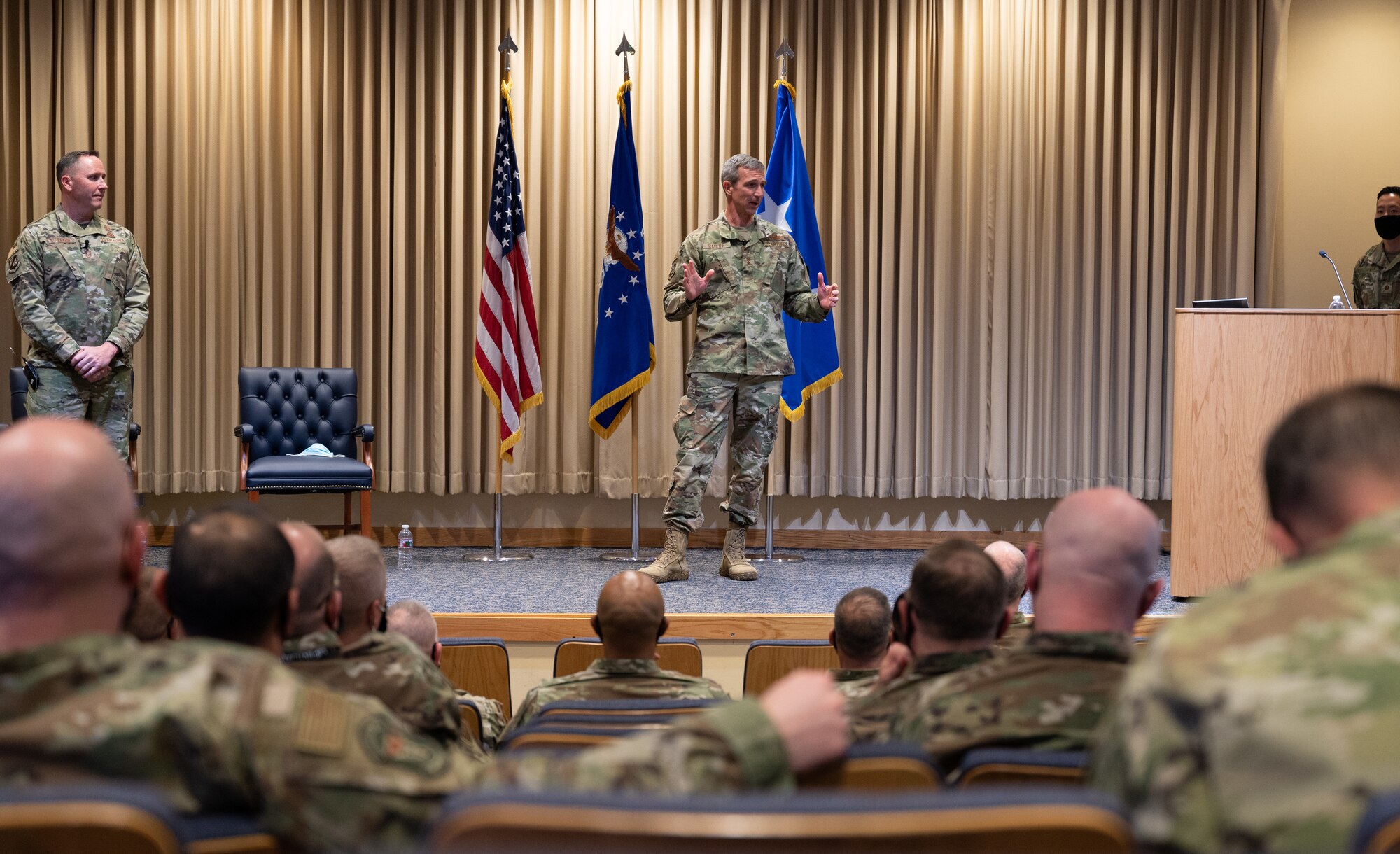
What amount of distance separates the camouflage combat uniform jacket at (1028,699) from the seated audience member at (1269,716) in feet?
1.44

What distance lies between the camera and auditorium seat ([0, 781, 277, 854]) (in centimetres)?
94

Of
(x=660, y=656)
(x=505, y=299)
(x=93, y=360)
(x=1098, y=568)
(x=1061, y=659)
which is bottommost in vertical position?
(x=660, y=656)

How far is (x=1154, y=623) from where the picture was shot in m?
4.15

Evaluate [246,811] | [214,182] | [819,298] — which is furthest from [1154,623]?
[214,182]

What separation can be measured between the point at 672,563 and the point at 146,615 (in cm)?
312

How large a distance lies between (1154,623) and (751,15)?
393 cm

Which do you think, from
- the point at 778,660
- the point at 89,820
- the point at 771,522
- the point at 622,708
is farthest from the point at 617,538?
the point at 89,820

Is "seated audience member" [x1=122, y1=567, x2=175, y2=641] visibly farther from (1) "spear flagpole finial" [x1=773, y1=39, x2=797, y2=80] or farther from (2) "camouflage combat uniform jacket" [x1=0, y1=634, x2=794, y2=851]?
(1) "spear flagpole finial" [x1=773, y1=39, x2=797, y2=80]

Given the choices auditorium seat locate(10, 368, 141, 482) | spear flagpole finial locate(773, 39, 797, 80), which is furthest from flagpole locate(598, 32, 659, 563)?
auditorium seat locate(10, 368, 141, 482)

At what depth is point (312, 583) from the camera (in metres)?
1.89

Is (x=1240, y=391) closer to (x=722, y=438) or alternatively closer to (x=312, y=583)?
(x=722, y=438)

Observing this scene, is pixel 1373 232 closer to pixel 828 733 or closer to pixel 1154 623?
pixel 1154 623

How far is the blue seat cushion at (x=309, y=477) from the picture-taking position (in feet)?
17.7

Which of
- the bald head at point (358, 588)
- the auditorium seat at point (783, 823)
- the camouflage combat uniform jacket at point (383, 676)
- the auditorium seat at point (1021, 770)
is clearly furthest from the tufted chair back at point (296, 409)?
the auditorium seat at point (783, 823)
